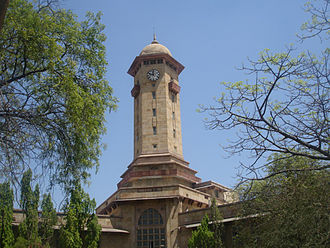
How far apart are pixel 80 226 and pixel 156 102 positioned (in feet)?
56.9

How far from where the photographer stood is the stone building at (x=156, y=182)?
30641 millimetres

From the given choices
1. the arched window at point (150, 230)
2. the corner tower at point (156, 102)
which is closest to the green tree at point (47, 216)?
the arched window at point (150, 230)

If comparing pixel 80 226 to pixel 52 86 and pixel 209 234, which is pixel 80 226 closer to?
pixel 209 234

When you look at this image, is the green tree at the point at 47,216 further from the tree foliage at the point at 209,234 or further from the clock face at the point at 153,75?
the clock face at the point at 153,75

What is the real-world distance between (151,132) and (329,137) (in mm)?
30209

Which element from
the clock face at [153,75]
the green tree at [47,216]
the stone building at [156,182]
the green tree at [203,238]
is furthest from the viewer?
the clock face at [153,75]

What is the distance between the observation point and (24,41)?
1105 cm

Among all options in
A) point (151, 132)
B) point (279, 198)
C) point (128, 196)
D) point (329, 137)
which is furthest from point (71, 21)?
point (151, 132)

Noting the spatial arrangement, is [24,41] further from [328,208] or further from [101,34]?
[328,208]

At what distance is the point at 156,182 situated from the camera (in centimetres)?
3497

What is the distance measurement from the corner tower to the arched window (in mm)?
8231

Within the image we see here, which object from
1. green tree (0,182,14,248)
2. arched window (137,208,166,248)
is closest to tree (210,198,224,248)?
arched window (137,208,166,248)

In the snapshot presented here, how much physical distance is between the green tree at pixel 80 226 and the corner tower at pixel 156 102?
1141cm

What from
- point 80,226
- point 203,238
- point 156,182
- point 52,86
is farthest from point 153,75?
point 52,86
